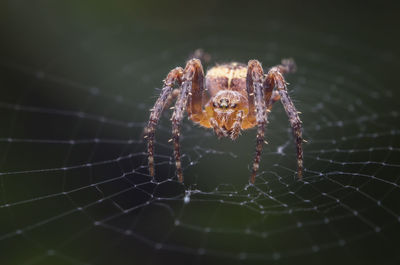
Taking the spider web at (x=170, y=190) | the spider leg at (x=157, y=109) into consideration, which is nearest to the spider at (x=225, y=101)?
the spider leg at (x=157, y=109)

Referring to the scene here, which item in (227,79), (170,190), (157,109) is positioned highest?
(227,79)

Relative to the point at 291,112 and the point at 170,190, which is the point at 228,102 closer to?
the point at 291,112

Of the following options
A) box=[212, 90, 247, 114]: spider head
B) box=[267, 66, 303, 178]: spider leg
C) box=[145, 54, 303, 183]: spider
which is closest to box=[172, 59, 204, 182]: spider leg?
box=[145, 54, 303, 183]: spider

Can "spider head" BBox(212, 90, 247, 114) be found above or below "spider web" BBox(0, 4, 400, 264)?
above

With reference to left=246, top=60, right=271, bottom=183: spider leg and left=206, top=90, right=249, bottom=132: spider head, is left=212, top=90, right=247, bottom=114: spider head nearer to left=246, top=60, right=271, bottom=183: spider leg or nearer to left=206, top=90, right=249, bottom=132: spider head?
left=206, top=90, right=249, bottom=132: spider head

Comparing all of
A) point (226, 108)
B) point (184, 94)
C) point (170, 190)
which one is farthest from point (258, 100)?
point (170, 190)

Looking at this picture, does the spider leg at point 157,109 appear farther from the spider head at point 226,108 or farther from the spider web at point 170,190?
the spider head at point 226,108
